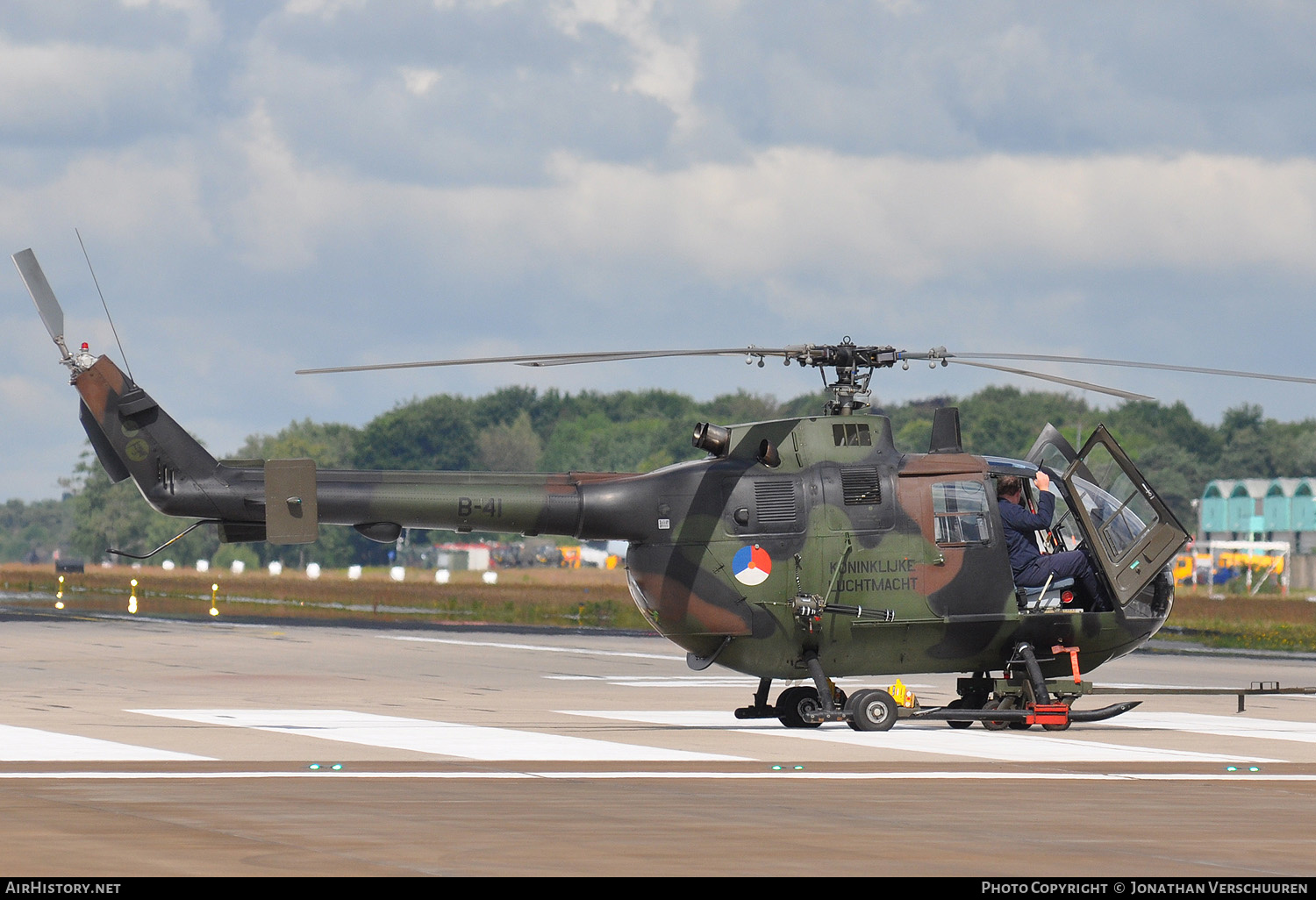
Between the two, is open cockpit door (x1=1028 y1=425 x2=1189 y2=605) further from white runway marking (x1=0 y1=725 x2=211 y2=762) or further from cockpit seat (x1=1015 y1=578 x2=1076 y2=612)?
white runway marking (x1=0 y1=725 x2=211 y2=762)

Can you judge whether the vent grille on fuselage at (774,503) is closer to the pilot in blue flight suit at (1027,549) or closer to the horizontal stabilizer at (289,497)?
the pilot in blue flight suit at (1027,549)

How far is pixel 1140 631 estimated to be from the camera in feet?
66.2

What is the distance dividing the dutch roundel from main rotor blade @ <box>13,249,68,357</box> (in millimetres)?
7929

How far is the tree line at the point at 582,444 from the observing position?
160 m

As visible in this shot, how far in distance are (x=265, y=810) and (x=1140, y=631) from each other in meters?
11.6

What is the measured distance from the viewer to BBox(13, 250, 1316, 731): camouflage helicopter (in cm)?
1908

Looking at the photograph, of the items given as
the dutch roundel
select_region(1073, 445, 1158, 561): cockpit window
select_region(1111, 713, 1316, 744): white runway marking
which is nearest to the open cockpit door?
select_region(1073, 445, 1158, 561): cockpit window

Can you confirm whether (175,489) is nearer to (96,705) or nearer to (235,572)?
(96,705)

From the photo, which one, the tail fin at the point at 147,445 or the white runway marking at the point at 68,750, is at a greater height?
the tail fin at the point at 147,445

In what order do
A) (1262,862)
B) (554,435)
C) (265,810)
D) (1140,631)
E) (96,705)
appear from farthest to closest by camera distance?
(554,435) < (96,705) < (1140,631) < (265,810) < (1262,862)

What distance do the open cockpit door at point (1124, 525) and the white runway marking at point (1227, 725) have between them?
2451 mm

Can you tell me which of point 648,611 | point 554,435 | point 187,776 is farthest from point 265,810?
point 554,435

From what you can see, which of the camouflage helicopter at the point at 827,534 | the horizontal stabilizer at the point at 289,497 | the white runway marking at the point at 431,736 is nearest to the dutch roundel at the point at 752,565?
the camouflage helicopter at the point at 827,534

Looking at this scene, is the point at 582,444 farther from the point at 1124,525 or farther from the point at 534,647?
the point at 1124,525
